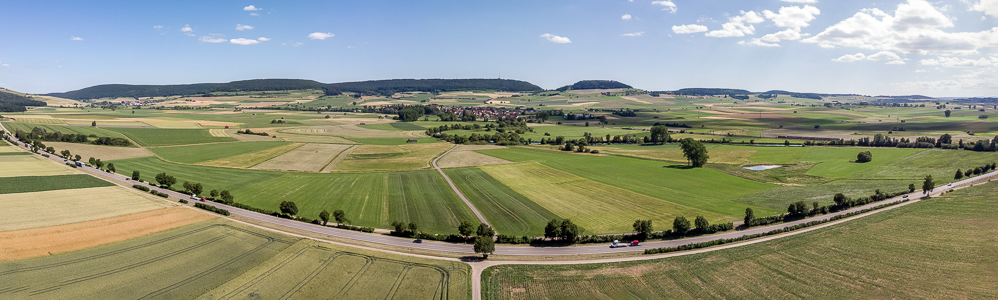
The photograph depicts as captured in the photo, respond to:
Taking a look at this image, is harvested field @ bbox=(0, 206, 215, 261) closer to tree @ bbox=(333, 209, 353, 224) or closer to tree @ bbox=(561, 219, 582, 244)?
tree @ bbox=(333, 209, 353, 224)

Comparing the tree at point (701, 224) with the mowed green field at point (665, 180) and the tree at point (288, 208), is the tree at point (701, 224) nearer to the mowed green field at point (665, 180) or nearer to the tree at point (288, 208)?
the mowed green field at point (665, 180)

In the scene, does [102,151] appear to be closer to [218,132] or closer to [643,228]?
[218,132]

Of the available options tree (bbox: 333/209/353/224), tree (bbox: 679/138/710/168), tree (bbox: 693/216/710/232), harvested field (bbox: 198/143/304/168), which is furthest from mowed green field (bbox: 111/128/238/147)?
tree (bbox: 693/216/710/232)

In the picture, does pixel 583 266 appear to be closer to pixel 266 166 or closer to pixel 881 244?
pixel 881 244

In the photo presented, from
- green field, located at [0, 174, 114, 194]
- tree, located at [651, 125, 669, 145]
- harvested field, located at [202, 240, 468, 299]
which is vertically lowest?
harvested field, located at [202, 240, 468, 299]

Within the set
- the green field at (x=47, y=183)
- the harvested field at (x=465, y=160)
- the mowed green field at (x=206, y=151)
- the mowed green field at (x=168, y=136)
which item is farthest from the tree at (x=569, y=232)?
the mowed green field at (x=168, y=136)

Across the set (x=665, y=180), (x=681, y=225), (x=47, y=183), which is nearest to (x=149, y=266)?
(x=47, y=183)
